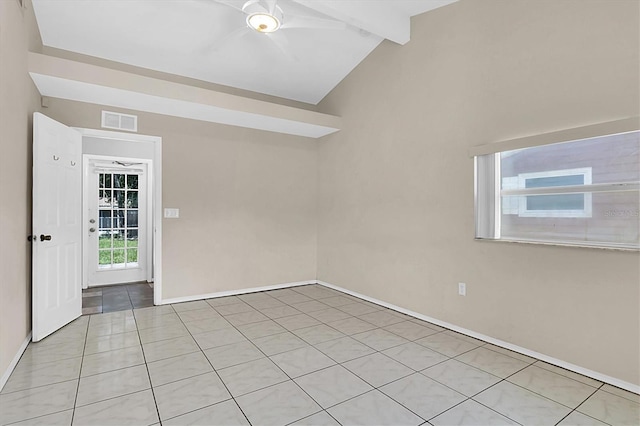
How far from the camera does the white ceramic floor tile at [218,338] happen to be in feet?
9.79

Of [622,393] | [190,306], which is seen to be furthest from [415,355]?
[190,306]

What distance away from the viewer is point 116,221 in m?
5.52

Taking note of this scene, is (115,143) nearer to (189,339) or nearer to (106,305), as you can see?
(106,305)

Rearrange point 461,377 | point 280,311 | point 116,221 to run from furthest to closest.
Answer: point 116,221, point 280,311, point 461,377

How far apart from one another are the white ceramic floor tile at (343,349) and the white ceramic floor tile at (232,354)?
0.55 m

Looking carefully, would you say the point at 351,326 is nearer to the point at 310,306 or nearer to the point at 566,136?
the point at 310,306

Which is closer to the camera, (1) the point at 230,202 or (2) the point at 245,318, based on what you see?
(2) the point at 245,318

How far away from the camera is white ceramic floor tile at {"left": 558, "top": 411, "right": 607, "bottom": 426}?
6.21ft

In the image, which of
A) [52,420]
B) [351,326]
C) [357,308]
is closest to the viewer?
[52,420]

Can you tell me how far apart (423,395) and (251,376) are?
119 cm

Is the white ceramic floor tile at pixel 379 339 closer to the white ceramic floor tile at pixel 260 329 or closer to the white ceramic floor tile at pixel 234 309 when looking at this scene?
the white ceramic floor tile at pixel 260 329

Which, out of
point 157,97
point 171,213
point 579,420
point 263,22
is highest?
point 263,22

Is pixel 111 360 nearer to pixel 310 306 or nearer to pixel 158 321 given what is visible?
pixel 158 321

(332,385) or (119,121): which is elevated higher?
(119,121)
